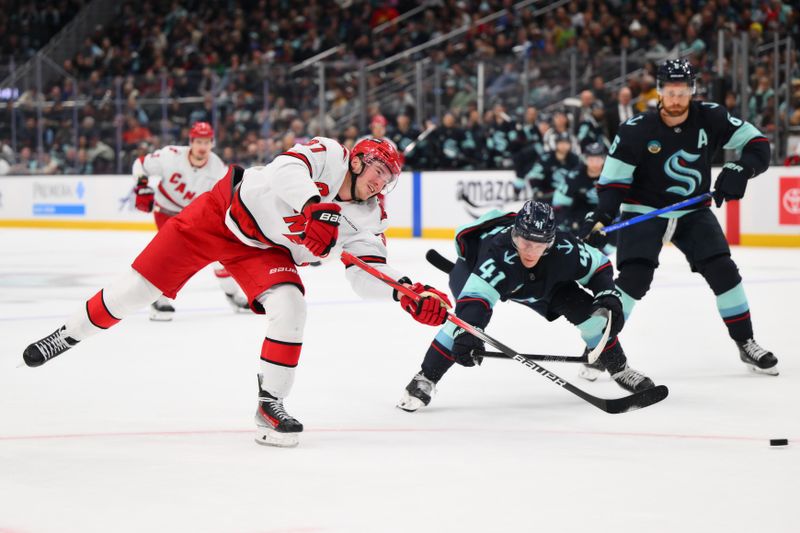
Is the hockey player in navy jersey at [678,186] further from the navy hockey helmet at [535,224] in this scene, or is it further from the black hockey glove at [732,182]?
the navy hockey helmet at [535,224]

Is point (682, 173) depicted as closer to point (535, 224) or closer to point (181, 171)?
point (535, 224)

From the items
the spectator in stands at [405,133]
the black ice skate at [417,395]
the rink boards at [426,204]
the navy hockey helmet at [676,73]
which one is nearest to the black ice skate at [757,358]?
the navy hockey helmet at [676,73]

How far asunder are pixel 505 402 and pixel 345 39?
14.2m

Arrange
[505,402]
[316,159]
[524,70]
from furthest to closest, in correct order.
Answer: [524,70] → [505,402] → [316,159]

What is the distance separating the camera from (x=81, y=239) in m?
13.5

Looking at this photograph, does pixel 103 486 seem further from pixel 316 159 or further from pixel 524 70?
pixel 524 70

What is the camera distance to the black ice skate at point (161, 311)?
6387mm

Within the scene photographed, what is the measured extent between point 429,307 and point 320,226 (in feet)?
1.49

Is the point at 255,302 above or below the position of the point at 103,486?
above

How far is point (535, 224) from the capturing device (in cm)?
374

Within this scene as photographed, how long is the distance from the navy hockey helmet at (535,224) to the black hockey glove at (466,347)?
1.27 feet

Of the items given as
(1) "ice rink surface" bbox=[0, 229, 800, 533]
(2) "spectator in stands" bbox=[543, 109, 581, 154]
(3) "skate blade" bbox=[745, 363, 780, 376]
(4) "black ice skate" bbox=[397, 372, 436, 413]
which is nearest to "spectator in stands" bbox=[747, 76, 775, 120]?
(2) "spectator in stands" bbox=[543, 109, 581, 154]

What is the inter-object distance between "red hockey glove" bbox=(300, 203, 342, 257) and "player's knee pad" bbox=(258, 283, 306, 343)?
22cm

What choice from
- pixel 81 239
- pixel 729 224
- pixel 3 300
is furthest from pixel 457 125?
pixel 3 300
